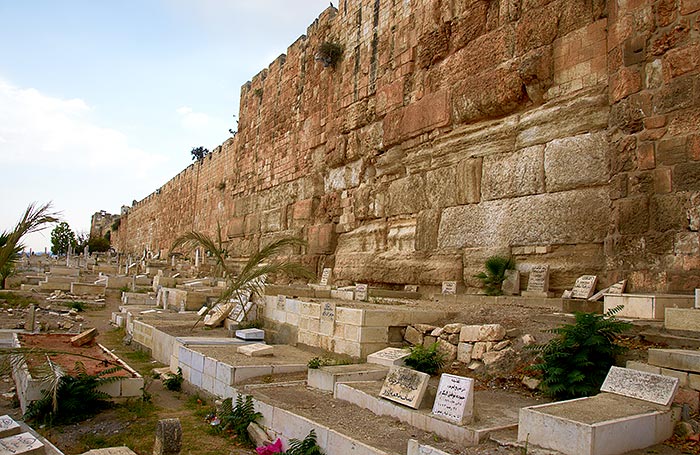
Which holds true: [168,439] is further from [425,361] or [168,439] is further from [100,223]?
[100,223]

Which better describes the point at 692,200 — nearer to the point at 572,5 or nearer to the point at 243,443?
the point at 572,5

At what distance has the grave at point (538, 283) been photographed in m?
7.26

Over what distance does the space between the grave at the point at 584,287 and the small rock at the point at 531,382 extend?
7.40ft

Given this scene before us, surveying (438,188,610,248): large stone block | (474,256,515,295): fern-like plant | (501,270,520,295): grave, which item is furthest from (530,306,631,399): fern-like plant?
(474,256,515,295): fern-like plant

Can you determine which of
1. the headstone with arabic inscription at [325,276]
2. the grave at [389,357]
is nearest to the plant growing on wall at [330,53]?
the headstone with arabic inscription at [325,276]

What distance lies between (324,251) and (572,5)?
737cm

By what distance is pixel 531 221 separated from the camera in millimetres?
7836

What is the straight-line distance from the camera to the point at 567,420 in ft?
10.3

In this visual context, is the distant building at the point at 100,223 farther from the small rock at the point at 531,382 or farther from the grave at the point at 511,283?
the small rock at the point at 531,382

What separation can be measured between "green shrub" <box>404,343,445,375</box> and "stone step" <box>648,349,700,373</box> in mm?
1976

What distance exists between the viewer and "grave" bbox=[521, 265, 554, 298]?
23.8 ft

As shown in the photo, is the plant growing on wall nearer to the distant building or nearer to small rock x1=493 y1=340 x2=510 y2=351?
small rock x1=493 y1=340 x2=510 y2=351

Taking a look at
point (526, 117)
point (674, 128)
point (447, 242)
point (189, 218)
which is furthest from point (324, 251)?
point (189, 218)

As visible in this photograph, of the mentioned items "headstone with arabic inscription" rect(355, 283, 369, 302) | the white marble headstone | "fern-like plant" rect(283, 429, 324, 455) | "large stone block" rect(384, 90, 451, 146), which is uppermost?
"large stone block" rect(384, 90, 451, 146)
